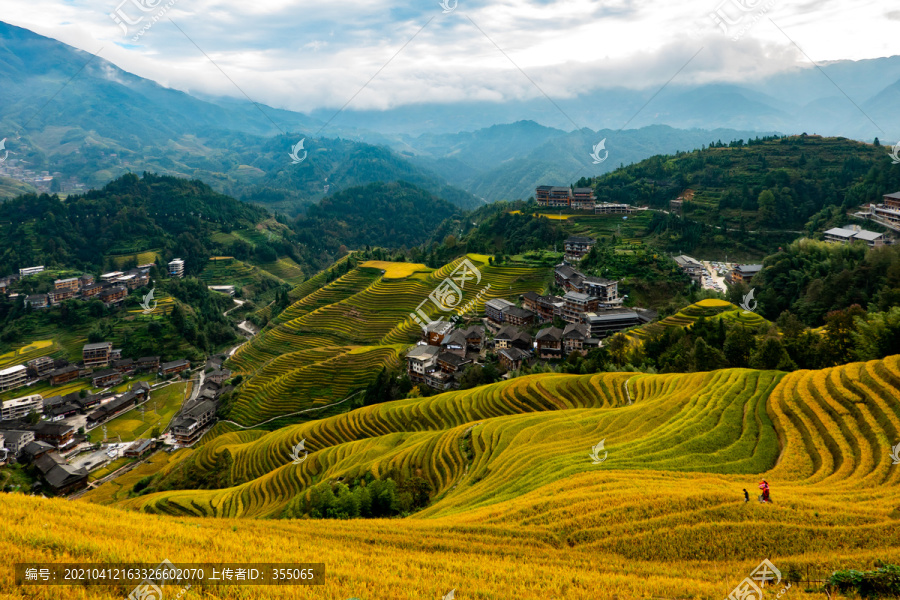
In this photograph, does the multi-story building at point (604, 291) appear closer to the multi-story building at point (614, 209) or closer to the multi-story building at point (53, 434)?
the multi-story building at point (614, 209)

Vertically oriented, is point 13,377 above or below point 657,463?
below

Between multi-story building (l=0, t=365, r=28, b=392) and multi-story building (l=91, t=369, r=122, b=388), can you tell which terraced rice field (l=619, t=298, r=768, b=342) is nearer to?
multi-story building (l=91, t=369, r=122, b=388)

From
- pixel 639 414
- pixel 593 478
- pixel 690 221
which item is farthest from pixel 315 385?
pixel 690 221

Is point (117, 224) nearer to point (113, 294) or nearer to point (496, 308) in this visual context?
point (113, 294)

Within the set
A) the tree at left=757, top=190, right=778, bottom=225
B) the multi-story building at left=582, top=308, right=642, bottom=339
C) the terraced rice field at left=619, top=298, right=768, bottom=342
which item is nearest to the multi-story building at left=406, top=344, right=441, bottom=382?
the multi-story building at left=582, top=308, right=642, bottom=339

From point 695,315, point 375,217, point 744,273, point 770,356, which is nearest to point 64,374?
point 695,315

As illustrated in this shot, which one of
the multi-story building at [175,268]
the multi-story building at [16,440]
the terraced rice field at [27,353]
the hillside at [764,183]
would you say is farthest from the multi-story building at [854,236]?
the multi-story building at [175,268]

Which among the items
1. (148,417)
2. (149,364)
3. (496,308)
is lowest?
(148,417)

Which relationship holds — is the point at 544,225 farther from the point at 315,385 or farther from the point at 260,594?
the point at 260,594
